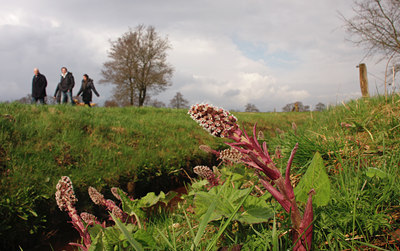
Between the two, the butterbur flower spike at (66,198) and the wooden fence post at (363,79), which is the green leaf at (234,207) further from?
the wooden fence post at (363,79)

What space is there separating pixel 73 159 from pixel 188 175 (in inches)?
99.3

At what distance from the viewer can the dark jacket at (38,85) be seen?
49.1ft

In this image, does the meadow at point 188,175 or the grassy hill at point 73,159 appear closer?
the meadow at point 188,175

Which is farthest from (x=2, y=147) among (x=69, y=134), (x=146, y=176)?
(x=146, y=176)

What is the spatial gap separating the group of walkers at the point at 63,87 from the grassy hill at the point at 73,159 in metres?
9.31

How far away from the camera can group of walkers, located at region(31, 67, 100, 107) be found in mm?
15062

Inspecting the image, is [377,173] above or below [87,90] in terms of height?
below

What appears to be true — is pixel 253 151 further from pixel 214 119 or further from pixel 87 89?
pixel 87 89

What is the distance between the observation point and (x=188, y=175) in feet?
13.1

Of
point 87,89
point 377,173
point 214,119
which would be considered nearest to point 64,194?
point 214,119

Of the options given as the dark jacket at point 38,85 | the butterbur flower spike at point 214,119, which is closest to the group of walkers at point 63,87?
the dark jacket at point 38,85

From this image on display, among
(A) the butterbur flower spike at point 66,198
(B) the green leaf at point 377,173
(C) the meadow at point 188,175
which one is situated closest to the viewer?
(C) the meadow at point 188,175

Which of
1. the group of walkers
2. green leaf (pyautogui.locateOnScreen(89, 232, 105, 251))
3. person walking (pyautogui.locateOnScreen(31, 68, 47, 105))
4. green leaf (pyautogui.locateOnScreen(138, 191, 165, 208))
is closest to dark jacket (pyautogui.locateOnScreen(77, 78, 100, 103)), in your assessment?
the group of walkers

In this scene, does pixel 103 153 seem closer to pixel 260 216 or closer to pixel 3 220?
pixel 3 220
